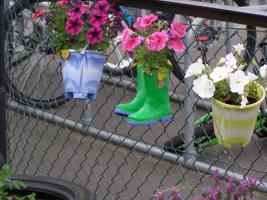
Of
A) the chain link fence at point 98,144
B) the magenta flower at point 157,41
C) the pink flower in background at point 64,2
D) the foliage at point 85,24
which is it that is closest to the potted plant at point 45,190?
the foliage at point 85,24

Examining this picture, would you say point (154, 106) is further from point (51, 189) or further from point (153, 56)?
point (51, 189)

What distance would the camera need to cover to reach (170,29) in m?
2.80

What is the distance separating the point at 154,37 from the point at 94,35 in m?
0.50

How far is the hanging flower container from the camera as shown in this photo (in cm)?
248

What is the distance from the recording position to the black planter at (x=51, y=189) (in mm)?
→ 3084

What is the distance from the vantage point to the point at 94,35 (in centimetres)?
319

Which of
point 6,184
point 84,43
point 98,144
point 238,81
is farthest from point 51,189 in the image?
point 98,144

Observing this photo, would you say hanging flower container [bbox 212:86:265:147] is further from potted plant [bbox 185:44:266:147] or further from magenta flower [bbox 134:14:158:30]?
magenta flower [bbox 134:14:158:30]

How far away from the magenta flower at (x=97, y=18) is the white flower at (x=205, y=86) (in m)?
0.86

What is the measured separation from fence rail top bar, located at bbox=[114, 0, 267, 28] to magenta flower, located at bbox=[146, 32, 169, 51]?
13 cm

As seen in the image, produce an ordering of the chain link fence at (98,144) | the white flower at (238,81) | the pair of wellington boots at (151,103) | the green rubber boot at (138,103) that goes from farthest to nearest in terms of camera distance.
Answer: the chain link fence at (98,144) → the green rubber boot at (138,103) → the pair of wellington boots at (151,103) → the white flower at (238,81)

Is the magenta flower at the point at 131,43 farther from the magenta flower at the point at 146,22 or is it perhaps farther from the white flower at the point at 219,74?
the white flower at the point at 219,74

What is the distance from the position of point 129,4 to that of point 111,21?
0.27m

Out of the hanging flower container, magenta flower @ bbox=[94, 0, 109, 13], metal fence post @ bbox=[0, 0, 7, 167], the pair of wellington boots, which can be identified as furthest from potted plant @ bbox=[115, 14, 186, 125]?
metal fence post @ bbox=[0, 0, 7, 167]
